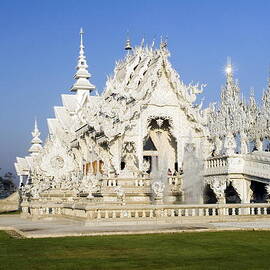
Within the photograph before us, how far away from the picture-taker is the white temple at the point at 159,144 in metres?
29.6

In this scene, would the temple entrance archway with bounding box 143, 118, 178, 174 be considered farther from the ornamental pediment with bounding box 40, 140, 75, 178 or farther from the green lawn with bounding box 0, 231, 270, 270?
the green lawn with bounding box 0, 231, 270, 270

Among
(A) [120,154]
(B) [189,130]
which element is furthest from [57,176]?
(B) [189,130]

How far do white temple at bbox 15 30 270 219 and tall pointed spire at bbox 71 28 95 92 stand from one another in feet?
57.4

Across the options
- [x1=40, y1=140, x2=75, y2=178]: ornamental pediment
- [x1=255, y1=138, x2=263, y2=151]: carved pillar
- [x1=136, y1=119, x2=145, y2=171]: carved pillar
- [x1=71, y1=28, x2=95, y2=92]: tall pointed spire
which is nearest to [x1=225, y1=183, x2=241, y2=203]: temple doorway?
[x1=255, y1=138, x2=263, y2=151]: carved pillar

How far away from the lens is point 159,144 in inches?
1473

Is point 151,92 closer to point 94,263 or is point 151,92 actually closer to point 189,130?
point 189,130

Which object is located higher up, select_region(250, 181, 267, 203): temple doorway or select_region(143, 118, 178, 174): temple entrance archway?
select_region(143, 118, 178, 174): temple entrance archway

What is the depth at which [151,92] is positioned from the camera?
34.8m

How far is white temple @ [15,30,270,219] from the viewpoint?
1167 inches

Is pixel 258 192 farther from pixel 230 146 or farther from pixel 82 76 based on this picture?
pixel 82 76

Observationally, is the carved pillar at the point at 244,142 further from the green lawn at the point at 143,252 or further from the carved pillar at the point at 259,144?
the green lawn at the point at 143,252

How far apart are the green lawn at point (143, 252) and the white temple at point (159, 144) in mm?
13347

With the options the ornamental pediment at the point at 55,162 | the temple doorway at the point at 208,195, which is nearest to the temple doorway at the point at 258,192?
the temple doorway at the point at 208,195

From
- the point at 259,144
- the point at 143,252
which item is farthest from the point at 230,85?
the point at 143,252
